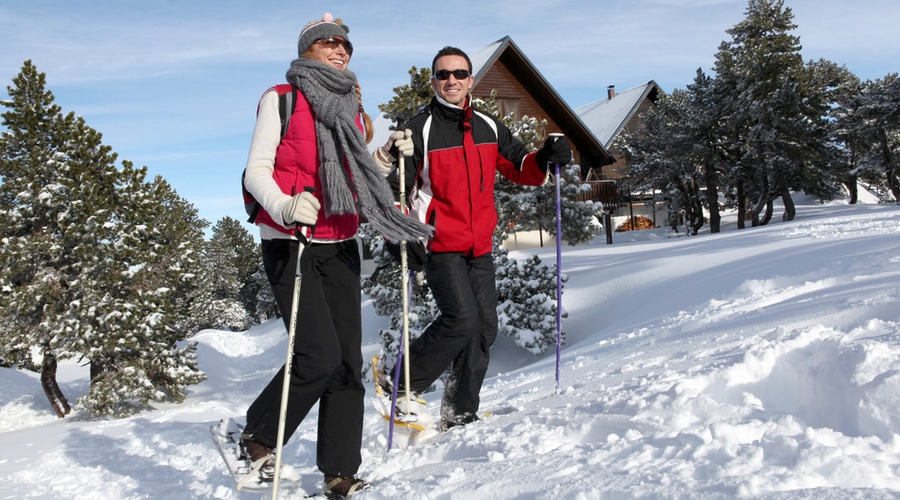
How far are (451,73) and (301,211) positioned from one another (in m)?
1.52

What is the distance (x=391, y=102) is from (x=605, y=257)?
7.77m

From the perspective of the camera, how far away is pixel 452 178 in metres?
3.70

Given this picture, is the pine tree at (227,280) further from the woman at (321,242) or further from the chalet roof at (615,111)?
the woman at (321,242)

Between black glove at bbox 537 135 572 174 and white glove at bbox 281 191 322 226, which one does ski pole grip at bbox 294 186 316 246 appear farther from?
black glove at bbox 537 135 572 174

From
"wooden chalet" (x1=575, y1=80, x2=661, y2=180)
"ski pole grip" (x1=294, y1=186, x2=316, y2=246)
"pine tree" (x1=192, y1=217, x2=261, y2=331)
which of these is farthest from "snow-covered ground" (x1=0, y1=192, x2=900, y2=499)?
"pine tree" (x1=192, y1=217, x2=261, y2=331)

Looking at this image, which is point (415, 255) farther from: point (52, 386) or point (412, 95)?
point (52, 386)

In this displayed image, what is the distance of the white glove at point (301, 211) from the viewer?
264 centimetres

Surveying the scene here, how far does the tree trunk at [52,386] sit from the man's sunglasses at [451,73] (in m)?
12.7

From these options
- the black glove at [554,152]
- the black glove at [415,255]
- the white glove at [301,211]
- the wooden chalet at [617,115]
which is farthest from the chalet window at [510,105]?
the white glove at [301,211]

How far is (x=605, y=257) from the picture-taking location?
55.1 feet

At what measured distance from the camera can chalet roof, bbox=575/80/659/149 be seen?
3266 centimetres

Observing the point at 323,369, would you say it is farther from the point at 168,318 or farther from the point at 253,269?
the point at 253,269

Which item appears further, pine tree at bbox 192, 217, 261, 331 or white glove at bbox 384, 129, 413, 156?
pine tree at bbox 192, 217, 261, 331

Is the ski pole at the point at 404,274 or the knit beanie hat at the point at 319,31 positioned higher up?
the knit beanie hat at the point at 319,31
